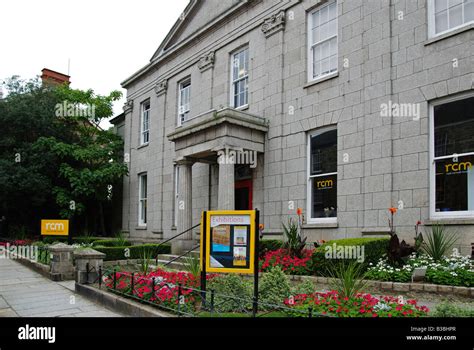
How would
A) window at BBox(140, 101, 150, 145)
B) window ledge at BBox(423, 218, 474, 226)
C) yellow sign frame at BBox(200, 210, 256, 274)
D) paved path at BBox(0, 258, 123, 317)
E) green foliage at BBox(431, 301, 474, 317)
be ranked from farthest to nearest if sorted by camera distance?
window at BBox(140, 101, 150, 145), window ledge at BBox(423, 218, 474, 226), paved path at BBox(0, 258, 123, 317), yellow sign frame at BBox(200, 210, 256, 274), green foliage at BBox(431, 301, 474, 317)

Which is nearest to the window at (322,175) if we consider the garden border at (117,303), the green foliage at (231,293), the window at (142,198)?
the green foliage at (231,293)

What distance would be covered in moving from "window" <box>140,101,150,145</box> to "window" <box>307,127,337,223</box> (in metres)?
12.3

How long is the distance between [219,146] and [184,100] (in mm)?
7521

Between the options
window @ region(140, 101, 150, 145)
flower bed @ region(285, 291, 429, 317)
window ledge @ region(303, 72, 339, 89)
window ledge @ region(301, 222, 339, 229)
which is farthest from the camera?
window @ region(140, 101, 150, 145)

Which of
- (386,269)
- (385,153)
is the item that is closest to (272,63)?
(385,153)

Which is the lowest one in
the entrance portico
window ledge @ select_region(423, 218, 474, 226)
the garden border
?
the garden border

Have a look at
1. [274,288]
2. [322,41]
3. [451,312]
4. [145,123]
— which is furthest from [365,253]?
[145,123]

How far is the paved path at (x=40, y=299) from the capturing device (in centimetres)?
884

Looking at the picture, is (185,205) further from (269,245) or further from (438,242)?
(438,242)

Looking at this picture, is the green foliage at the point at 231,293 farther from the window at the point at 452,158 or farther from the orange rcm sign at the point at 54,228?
the orange rcm sign at the point at 54,228

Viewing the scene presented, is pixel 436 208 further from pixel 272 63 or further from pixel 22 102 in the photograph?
pixel 22 102

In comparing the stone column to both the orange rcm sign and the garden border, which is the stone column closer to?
the garden border

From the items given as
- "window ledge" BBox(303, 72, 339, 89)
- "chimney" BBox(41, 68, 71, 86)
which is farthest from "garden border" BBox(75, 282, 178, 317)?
"chimney" BBox(41, 68, 71, 86)

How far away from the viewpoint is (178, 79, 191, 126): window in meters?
20.5
